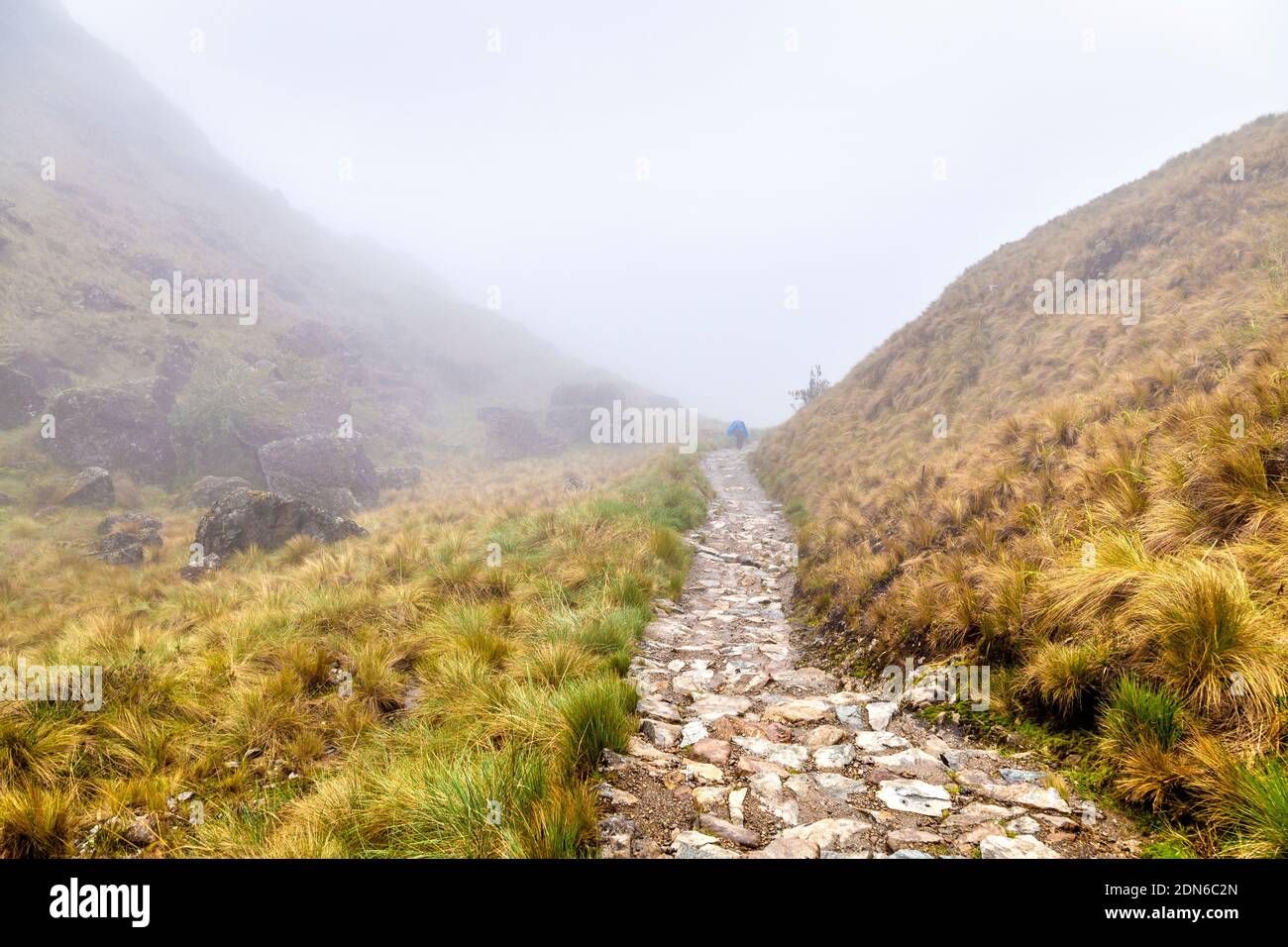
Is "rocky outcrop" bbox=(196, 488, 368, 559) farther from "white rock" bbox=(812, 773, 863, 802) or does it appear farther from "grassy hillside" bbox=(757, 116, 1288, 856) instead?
"white rock" bbox=(812, 773, 863, 802)

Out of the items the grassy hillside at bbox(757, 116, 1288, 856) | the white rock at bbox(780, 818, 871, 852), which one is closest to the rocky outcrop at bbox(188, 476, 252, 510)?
the grassy hillside at bbox(757, 116, 1288, 856)

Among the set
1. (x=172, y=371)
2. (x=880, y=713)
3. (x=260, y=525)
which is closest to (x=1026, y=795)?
(x=880, y=713)

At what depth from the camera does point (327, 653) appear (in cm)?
523

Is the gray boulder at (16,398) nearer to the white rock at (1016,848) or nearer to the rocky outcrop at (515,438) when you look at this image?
the rocky outcrop at (515,438)

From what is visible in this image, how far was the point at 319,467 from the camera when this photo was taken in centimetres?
2552

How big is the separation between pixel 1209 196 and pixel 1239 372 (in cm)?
1611

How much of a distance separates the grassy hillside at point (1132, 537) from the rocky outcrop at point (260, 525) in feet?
40.5

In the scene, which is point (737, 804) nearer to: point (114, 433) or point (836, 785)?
point (836, 785)

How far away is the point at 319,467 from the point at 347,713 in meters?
25.4

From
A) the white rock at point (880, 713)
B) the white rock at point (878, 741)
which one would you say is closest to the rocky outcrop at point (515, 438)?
the white rock at point (880, 713)

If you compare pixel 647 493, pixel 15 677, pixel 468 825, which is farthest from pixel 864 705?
pixel 647 493

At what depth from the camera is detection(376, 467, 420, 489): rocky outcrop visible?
95.7 ft

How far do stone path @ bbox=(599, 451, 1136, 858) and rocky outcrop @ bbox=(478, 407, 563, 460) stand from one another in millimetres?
38553
